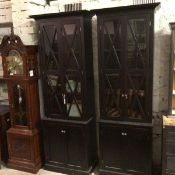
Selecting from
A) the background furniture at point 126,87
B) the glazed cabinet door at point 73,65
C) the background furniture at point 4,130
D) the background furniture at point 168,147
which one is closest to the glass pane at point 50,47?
the glazed cabinet door at point 73,65

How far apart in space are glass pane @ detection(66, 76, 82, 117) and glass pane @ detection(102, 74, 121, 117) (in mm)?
369

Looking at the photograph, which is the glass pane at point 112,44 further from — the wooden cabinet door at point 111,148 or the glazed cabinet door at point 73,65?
the wooden cabinet door at point 111,148

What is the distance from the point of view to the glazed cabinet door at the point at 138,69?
279 centimetres

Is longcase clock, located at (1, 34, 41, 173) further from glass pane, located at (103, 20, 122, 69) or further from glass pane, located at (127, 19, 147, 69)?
glass pane, located at (127, 19, 147, 69)

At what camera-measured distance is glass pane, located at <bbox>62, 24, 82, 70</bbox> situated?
Answer: 3043 millimetres

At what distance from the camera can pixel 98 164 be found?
3584 millimetres

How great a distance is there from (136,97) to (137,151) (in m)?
0.73

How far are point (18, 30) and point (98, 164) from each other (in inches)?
97.3

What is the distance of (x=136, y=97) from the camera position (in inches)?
117

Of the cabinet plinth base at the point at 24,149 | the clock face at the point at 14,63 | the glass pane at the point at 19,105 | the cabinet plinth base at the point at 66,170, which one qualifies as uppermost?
the clock face at the point at 14,63

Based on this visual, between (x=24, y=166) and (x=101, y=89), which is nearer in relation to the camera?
(x=101, y=89)

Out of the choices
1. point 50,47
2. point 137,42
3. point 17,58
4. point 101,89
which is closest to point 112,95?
point 101,89

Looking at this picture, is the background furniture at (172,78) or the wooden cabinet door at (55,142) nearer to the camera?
the background furniture at (172,78)

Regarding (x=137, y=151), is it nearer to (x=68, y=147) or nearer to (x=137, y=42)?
(x=68, y=147)
